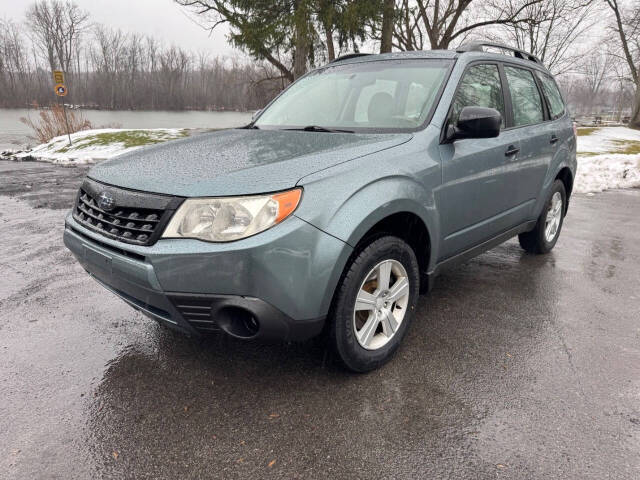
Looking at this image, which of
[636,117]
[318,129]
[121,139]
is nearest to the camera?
[318,129]

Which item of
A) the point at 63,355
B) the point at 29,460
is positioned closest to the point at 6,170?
the point at 63,355

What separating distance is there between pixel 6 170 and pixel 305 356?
12.8 m

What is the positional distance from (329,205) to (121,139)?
18.4 metres

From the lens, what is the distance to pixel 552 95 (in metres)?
4.45

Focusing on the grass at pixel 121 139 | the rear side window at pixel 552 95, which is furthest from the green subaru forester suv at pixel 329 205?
the grass at pixel 121 139

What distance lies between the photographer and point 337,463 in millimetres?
1930

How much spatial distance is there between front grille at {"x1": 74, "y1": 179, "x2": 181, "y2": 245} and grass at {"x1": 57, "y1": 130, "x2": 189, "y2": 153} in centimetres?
1540

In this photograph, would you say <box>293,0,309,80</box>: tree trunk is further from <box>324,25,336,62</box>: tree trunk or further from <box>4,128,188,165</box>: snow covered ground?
<box>4,128,188,165</box>: snow covered ground

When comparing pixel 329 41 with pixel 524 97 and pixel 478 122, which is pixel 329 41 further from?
pixel 478 122

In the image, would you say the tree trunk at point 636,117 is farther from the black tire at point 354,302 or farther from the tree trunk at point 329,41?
the black tire at point 354,302

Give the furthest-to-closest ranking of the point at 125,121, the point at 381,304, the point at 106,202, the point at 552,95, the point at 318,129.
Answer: the point at 125,121 → the point at 552,95 → the point at 318,129 → the point at 381,304 → the point at 106,202

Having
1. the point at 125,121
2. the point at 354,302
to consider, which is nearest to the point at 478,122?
the point at 354,302

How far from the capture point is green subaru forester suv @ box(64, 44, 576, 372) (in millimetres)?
1962

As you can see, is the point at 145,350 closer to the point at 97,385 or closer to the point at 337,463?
the point at 97,385
